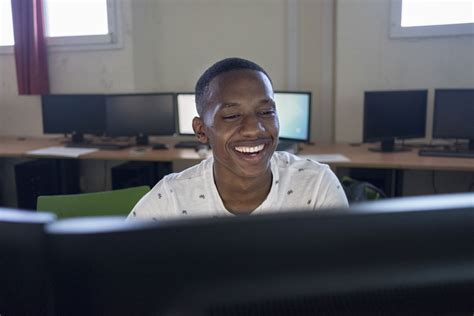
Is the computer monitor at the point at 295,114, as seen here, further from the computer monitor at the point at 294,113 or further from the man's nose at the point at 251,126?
the man's nose at the point at 251,126

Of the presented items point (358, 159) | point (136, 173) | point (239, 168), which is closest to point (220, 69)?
point (239, 168)

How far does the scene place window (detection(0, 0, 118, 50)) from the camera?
4078mm

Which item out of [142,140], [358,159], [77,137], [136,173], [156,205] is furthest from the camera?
[77,137]

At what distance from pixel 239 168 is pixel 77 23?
3.73 m

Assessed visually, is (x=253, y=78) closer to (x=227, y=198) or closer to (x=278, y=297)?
(x=227, y=198)

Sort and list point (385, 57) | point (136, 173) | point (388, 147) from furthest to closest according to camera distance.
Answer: point (136, 173)
point (385, 57)
point (388, 147)

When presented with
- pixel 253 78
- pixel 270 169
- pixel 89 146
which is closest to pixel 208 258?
pixel 253 78

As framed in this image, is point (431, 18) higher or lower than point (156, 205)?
higher

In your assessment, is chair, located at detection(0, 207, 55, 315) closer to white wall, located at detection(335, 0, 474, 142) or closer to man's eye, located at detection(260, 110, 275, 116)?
man's eye, located at detection(260, 110, 275, 116)

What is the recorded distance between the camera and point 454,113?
3.26m

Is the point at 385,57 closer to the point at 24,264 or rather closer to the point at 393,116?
the point at 393,116

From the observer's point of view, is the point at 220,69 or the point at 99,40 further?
the point at 99,40

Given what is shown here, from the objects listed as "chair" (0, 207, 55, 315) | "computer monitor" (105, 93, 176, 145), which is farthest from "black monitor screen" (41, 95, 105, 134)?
"chair" (0, 207, 55, 315)

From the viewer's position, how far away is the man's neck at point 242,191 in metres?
1.07
